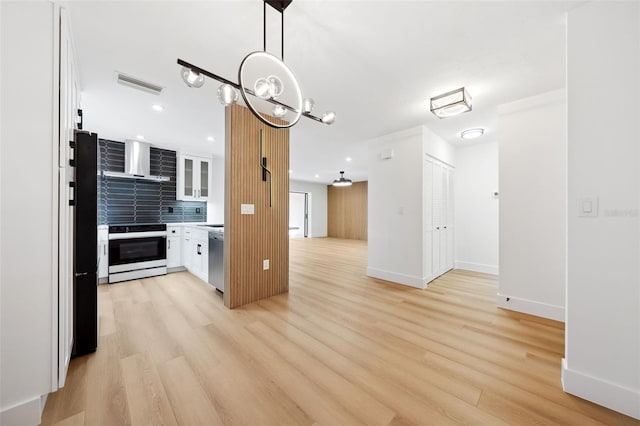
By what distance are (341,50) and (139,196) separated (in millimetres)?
4887

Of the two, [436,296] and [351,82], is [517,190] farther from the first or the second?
[351,82]

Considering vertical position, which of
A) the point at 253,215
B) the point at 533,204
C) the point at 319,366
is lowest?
the point at 319,366

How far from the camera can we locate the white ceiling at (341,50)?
1643 millimetres

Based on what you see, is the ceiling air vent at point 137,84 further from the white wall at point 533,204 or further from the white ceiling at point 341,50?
the white wall at point 533,204

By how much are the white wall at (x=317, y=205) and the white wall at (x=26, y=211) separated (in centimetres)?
910

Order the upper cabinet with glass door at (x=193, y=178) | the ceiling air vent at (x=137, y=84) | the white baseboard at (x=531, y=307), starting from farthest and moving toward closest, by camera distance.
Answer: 1. the upper cabinet with glass door at (x=193, y=178)
2. the white baseboard at (x=531, y=307)
3. the ceiling air vent at (x=137, y=84)

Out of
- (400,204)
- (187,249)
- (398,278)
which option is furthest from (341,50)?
(187,249)

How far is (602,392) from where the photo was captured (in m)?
1.51

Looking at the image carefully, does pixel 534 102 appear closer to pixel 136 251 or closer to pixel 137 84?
pixel 137 84

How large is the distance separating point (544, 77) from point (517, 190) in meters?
1.26

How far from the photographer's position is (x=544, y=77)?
2.45 m

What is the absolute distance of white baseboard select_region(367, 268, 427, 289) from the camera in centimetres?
379

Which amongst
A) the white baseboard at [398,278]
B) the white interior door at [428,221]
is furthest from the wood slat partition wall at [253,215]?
the white interior door at [428,221]

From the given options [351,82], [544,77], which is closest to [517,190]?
[544,77]
